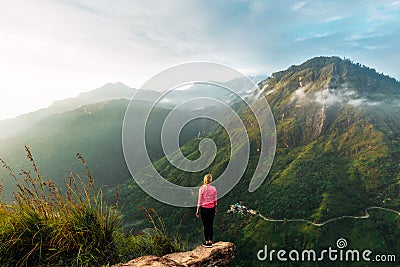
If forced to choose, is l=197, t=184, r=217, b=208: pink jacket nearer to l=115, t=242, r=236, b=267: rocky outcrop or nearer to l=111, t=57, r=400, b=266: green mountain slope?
l=115, t=242, r=236, b=267: rocky outcrop

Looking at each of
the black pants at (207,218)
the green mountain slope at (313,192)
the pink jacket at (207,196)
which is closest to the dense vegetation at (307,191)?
the green mountain slope at (313,192)

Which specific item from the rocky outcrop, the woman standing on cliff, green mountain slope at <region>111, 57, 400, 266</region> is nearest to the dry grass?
the rocky outcrop

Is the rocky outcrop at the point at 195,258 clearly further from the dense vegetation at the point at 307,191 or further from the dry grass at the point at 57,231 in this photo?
the dense vegetation at the point at 307,191

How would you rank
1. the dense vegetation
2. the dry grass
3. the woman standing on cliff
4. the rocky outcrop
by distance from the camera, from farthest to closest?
the dense vegetation
the woman standing on cliff
the rocky outcrop
the dry grass

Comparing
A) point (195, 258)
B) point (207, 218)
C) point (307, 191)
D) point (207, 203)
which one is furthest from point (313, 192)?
point (195, 258)

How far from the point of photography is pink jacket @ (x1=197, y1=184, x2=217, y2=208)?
18.8 feet

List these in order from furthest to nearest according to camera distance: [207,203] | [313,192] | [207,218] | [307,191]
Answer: [307,191] < [313,192] < [207,218] < [207,203]

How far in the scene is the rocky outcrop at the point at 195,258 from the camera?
4018mm

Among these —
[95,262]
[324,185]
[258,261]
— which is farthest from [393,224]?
[95,262]

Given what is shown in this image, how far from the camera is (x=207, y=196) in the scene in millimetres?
5730

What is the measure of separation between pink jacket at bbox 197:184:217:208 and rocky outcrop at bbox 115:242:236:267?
82cm

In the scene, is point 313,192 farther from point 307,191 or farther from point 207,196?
point 207,196

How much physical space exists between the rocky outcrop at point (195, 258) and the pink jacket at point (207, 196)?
819 millimetres

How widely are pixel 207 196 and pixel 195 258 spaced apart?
138 cm
